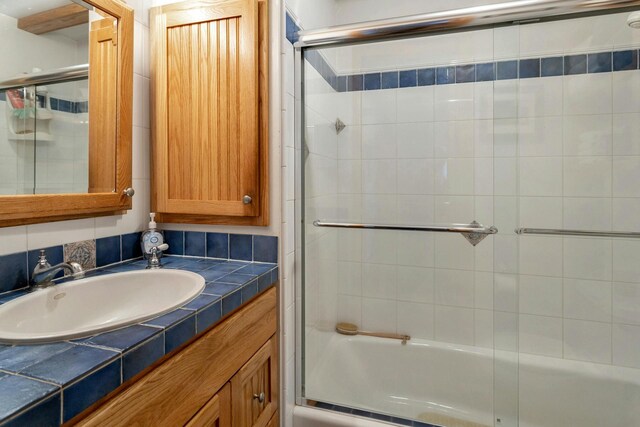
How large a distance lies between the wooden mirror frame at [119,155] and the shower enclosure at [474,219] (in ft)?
2.15

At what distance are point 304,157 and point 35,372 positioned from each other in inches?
45.2

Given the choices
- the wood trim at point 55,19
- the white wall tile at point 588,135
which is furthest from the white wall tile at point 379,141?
the wood trim at point 55,19

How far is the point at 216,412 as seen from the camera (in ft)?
3.08

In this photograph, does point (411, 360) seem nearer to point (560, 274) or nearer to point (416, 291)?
point (416, 291)

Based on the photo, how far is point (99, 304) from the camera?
1062 mm

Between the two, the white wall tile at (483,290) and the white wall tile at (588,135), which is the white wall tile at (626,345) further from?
the white wall tile at (588,135)

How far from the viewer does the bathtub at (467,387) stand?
56.7 inches

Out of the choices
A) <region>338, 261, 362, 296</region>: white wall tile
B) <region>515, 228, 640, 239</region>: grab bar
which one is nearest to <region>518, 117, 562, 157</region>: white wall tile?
<region>515, 228, 640, 239</region>: grab bar

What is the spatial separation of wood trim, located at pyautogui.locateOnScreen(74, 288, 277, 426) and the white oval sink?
0.12 meters

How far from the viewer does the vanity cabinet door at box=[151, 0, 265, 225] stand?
1300 millimetres

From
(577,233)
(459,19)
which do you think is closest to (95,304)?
(459,19)

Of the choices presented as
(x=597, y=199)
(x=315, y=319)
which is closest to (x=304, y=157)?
(x=315, y=319)

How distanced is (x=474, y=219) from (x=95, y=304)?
154cm

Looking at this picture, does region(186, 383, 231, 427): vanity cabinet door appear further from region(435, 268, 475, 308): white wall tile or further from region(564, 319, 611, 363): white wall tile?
region(564, 319, 611, 363): white wall tile
